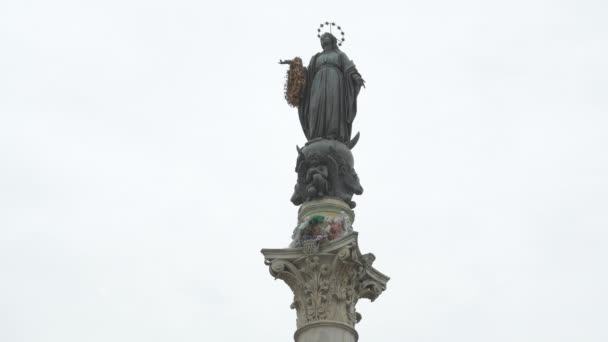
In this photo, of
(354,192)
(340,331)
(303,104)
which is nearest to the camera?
(340,331)

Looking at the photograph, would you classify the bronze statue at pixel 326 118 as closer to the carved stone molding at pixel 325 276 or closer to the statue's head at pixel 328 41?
the statue's head at pixel 328 41

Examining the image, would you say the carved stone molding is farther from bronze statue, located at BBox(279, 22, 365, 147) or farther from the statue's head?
the statue's head

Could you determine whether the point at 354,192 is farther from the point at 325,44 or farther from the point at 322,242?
the point at 325,44

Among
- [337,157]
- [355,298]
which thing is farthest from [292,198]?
[355,298]

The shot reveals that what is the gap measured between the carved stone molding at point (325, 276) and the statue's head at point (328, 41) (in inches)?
227

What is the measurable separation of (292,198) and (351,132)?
6.98 feet

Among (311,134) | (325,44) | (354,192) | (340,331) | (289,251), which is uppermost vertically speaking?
(325,44)

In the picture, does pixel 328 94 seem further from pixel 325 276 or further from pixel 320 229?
pixel 325 276

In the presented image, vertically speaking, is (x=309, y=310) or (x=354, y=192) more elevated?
(x=354, y=192)

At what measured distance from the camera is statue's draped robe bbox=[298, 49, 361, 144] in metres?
25.8

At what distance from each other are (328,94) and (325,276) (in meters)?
4.76

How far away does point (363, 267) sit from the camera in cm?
2353

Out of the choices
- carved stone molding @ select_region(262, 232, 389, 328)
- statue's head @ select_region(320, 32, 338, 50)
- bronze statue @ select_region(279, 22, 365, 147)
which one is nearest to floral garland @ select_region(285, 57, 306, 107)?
bronze statue @ select_region(279, 22, 365, 147)

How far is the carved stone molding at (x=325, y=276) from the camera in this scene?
75.5 feet
